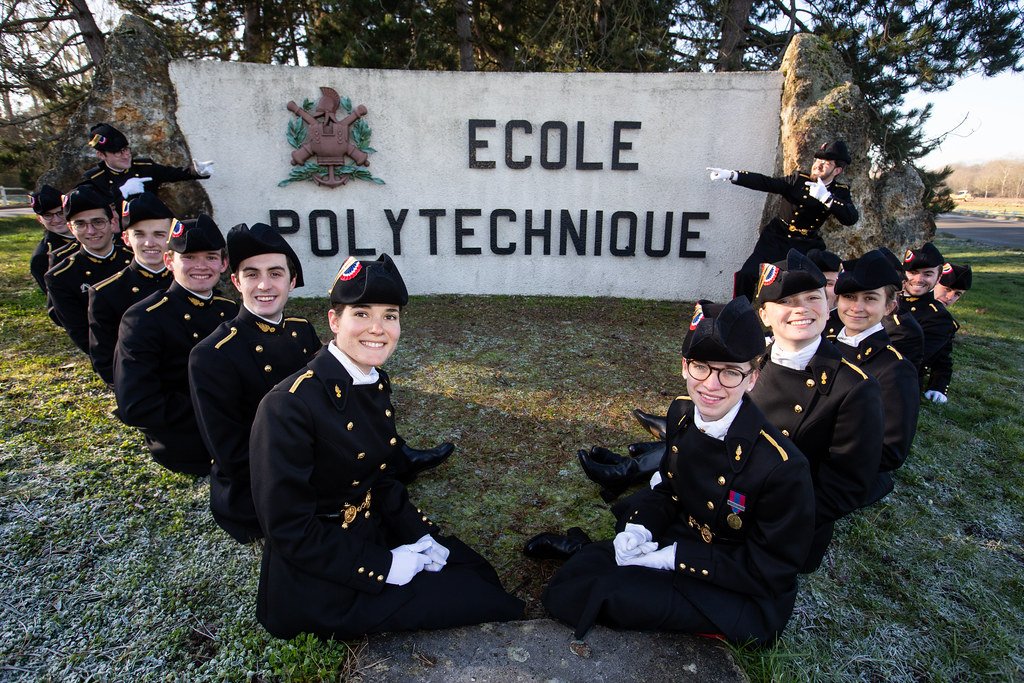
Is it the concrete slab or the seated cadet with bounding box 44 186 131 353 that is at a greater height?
the seated cadet with bounding box 44 186 131 353

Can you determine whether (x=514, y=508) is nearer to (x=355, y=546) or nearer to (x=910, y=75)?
(x=355, y=546)

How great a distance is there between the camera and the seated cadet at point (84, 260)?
158 inches

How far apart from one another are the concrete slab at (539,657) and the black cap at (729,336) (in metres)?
1.09

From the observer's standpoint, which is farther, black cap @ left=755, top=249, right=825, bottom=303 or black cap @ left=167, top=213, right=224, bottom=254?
black cap @ left=167, top=213, right=224, bottom=254

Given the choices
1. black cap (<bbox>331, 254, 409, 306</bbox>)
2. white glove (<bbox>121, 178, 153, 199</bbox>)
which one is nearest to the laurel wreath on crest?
white glove (<bbox>121, 178, 153, 199</bbox>)

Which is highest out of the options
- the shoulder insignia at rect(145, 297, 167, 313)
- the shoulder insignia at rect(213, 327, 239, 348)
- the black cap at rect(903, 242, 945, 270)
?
the black cap at rect(903, 242, 945, 270)

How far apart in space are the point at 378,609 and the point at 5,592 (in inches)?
72.0

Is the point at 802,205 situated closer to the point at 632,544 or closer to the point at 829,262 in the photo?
the point at 829,262

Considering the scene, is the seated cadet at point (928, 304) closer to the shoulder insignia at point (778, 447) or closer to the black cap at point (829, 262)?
the black cap at point (829, 262)

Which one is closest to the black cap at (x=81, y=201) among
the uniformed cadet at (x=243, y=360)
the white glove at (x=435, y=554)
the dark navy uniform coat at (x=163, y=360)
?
the dark navy uniform coat at (x=163, y=360)

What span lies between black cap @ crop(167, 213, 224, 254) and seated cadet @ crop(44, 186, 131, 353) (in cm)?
157

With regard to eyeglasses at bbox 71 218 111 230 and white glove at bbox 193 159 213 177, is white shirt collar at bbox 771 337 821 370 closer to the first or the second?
eyeglasses at bbox 71 218 111 230

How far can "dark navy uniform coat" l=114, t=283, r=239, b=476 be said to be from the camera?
2.93 m

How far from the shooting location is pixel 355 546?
7.00ft
